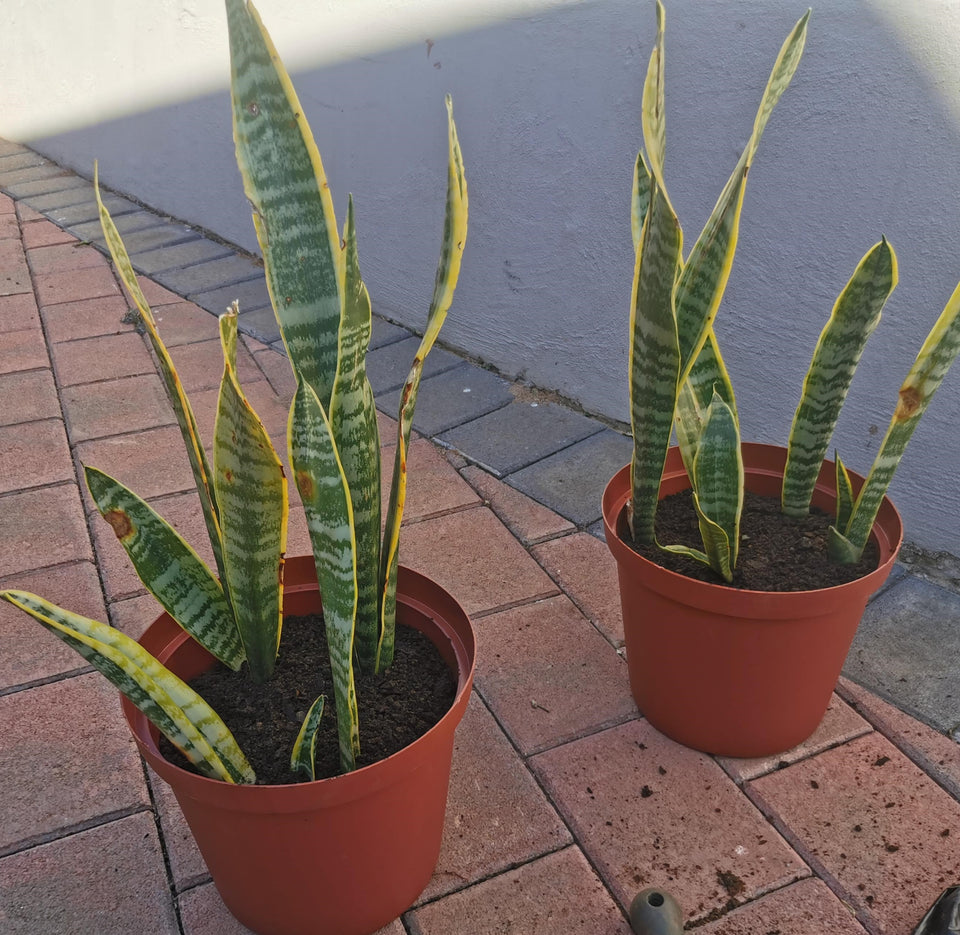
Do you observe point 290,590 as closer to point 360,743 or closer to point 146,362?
point 360,743

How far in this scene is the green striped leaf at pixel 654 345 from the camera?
1.15 m

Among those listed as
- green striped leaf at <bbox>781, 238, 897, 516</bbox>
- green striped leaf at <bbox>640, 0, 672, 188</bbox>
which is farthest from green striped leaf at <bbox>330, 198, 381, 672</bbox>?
green striped leaf at <bbox>781, 238, 897, 516</bbox>

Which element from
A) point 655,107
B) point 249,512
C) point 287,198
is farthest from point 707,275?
point 249,512

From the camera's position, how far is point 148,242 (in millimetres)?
3826

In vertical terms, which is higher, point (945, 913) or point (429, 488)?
point (945, 913)

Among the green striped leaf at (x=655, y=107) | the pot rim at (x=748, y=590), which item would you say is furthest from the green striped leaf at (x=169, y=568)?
the green striped leaf at (x=655, y=107)

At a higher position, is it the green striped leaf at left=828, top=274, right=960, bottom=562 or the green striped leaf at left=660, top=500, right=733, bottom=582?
the green striped leaf at left=828, top=274, right=960, bottom=562

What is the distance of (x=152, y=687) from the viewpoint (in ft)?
3.10

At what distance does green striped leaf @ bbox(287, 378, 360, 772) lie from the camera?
0.90 metres

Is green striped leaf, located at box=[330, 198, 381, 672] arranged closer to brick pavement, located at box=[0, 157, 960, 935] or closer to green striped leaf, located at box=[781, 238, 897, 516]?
brick pavement, located at box=[0, 157, 960, 935]

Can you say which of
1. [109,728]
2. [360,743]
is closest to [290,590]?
[360,743]

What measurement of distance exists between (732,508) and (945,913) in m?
0.57

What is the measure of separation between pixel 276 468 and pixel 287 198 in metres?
0.29

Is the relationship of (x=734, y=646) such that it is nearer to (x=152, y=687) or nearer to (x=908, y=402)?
(x=908, y=402)
